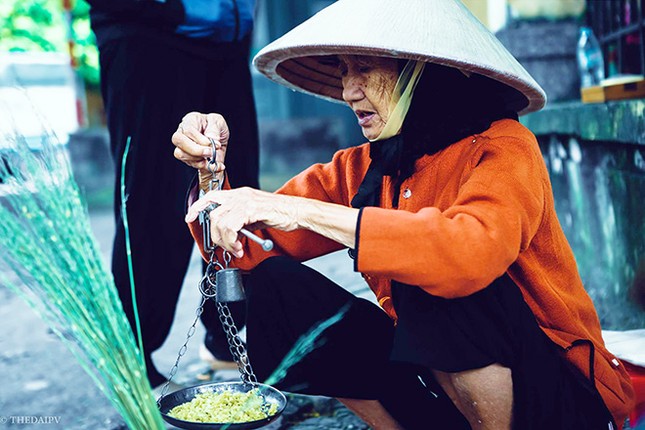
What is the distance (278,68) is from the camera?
2.45 m

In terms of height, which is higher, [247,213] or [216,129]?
[216,129]

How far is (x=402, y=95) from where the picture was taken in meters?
2.06

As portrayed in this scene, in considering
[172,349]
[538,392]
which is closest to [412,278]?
[538,392]

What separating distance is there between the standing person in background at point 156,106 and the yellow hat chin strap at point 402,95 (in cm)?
107

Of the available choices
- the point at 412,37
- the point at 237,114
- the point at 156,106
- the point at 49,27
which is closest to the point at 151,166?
the point at 156,106

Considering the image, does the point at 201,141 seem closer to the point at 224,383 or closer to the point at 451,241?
the point at 224,383

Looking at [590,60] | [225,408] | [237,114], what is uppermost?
[590,60]

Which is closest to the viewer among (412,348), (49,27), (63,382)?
(412,348)

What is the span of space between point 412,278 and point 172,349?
2.27 meters

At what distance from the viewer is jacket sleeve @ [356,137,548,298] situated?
167 centimetres

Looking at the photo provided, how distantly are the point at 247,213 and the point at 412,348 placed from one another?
0.51 meters

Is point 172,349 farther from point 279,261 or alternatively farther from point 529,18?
point 529,18

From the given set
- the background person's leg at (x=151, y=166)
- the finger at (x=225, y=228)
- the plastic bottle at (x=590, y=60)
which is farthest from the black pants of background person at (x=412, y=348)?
the plastic bottle at (x=590, y=60)

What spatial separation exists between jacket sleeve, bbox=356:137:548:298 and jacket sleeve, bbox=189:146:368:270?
535 mm
